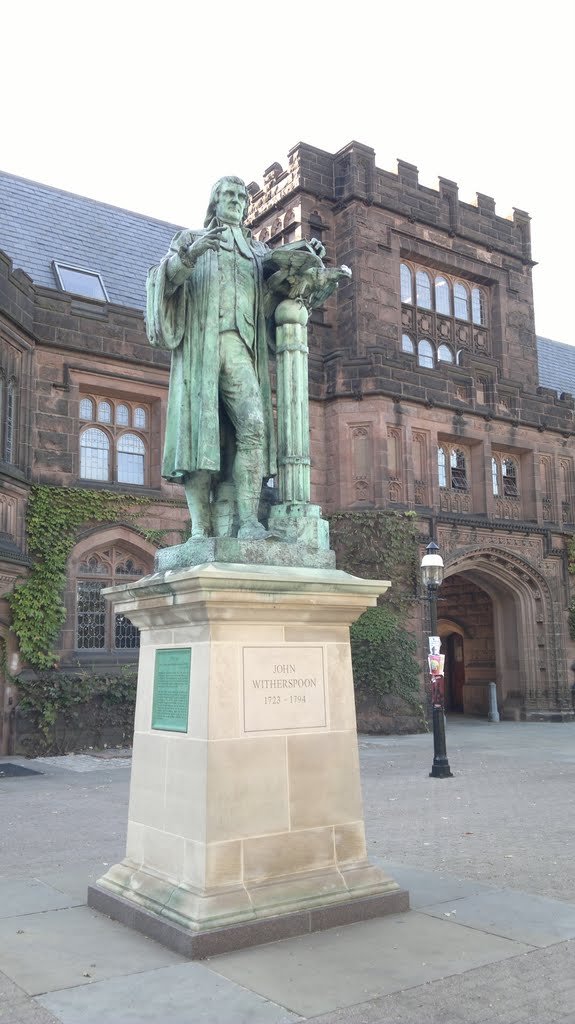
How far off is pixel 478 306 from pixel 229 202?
74.2 ft

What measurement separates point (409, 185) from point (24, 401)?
1368 cm

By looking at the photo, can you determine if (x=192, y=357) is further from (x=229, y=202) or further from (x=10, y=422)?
(x=10, y=422)

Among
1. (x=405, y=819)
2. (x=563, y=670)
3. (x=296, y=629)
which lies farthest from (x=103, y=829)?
(x=563, y=670)

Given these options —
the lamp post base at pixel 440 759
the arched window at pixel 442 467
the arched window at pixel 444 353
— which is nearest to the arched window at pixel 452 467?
the arched window at pixel 442 467

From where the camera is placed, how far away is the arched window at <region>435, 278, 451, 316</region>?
1044 inches

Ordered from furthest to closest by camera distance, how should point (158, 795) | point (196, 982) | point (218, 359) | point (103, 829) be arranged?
point (103, 829) < point (218, 359) < point (158, 795) < point (196, 982)

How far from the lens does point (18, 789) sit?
1274 cm

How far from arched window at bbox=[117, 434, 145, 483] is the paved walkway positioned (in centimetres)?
1111

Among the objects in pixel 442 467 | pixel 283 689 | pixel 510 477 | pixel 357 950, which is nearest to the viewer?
pixel 357 950

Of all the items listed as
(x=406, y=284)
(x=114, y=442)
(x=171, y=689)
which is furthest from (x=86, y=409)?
(x=171, y=689)

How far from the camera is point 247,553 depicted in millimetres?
5609

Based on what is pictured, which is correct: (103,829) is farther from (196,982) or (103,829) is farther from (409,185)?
(409,185)

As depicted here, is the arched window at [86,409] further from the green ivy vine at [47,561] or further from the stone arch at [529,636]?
the stone arch at [529,636]

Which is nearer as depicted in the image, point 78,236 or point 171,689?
point 171,689
